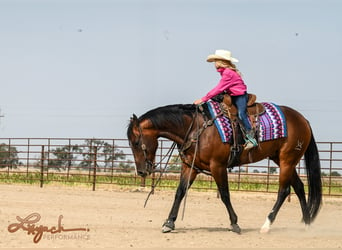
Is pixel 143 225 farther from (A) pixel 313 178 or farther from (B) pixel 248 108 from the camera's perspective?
Answer: (A) pixel 313 178

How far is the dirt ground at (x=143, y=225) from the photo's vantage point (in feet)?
23.1

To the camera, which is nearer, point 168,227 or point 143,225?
point 168,227

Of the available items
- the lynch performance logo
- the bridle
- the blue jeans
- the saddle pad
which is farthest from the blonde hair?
the lynch performance logo

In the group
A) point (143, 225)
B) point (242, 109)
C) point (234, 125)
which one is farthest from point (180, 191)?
point (242, 109)

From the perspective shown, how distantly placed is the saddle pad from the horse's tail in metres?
0.74

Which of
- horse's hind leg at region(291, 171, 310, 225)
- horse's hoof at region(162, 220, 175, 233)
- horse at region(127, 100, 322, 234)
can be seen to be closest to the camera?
horse's hoof at region(162, 220, 175, 233)

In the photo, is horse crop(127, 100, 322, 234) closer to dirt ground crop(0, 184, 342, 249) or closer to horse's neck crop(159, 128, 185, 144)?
horse's neck crop(159, 128, 185, 144)

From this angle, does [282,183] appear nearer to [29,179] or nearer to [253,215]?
[253,215]

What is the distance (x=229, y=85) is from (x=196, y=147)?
861 mm

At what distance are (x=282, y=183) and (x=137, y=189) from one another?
9260 millimetres

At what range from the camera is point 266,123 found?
8375 mm

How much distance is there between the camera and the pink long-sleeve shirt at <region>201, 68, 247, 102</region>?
8062 millimetres

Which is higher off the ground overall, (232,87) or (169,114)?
(232,87)

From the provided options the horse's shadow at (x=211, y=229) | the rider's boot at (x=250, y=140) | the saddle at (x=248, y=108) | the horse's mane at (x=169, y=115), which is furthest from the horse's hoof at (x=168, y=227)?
the saddle at (x=248, y=108)
